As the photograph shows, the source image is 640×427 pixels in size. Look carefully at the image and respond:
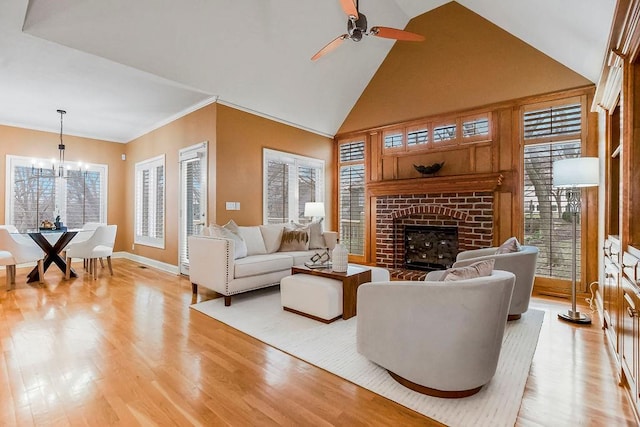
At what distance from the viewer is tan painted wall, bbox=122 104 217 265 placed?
4688 mm

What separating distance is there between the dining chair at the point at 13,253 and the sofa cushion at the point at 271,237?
3361 mm

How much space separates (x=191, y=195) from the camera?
5.13 metres

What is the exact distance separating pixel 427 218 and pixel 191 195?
4070 mm

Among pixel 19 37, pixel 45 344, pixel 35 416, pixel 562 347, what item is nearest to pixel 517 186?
pixel 562 347

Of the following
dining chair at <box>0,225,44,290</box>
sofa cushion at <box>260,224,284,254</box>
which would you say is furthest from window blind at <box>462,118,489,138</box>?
dining chair at <box>0,225,44,290</box>

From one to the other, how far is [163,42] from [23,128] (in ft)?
14.6

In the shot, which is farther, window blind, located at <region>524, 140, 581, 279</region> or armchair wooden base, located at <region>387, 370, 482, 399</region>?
window blind, located at <region>524, 140, 581, 279</region>

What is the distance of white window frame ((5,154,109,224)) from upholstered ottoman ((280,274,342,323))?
557cm

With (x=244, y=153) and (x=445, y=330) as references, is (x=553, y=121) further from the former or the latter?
(x=244, y=153)

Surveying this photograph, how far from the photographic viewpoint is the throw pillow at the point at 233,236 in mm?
3899

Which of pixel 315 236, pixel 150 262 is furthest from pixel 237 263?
pixel 150 262

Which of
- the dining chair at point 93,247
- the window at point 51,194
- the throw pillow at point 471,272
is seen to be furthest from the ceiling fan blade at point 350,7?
the window at point 51,194

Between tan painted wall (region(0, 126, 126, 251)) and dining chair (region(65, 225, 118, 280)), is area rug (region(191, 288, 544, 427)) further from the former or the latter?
tan painted wall (region(0, 126, 126, 251))

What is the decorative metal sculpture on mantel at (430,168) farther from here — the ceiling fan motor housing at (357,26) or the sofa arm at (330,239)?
the ceiling fan motor housing at (357,26)
